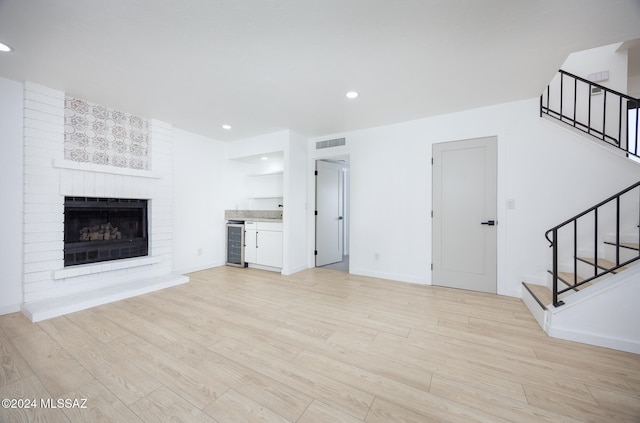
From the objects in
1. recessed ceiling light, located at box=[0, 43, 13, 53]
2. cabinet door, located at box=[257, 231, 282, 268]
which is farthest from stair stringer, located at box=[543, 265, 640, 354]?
recessed ceiling light, located at box=[0, 43, 13, 53]

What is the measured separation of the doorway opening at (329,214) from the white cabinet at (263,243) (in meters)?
0.85

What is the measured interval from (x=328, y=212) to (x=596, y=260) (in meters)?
4.03

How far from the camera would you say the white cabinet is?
15.6ft

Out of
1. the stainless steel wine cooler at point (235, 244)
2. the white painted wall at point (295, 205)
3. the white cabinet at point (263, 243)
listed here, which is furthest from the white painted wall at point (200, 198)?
the white painted wall at point (295, 205)

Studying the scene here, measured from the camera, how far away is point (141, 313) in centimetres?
284

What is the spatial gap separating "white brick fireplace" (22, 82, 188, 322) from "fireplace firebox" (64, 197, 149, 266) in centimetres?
14

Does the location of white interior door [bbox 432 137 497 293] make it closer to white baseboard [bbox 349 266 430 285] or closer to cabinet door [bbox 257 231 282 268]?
white baseboard [bbox 349 266 430 285]

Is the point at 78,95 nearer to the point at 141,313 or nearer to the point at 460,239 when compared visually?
the point at 141,313

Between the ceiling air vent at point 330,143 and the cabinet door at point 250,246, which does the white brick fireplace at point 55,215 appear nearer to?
the cabinet door at point 250,246

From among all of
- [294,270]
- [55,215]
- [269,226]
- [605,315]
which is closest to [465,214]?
[605,315]

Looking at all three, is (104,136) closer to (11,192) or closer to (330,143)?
(11,192)

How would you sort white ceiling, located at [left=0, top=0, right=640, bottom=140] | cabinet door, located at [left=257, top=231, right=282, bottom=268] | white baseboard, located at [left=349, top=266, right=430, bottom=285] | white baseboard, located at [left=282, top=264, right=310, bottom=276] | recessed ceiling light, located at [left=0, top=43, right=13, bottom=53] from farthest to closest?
cabinet door, located at [left=257, top=231, right=282, bottom=268] < white baseboard, located at [left=282, top=264, right=310, bottom=276] < white baseboard, located at [left=349, top=266, right=430, bottom=285] < recessed ceiling light, located at [left=0, top=43, right=13, bottom=53] < white ceiling, located at [left=0, top=0, right=640, bottom=140]

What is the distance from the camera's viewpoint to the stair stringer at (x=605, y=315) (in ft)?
6.92

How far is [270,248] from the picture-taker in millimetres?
4852
